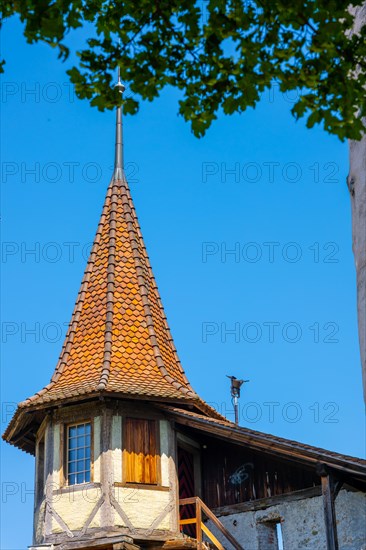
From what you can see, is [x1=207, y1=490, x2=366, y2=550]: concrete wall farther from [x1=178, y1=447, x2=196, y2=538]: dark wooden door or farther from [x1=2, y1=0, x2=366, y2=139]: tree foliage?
[x1=2, y1=0, x2=366, y2=139]: tree foliage

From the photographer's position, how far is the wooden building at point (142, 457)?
18.1 m

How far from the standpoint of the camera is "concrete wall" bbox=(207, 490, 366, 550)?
57.9ft

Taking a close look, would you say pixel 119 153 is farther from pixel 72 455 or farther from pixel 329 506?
pixel 329 506

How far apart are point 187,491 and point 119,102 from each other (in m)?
13.0

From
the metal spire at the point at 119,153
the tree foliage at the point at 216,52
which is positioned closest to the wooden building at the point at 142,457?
the metal spire at the point at 119,153

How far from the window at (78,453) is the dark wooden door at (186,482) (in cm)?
190

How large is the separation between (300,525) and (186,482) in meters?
2.59

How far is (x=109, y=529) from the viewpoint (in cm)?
1797

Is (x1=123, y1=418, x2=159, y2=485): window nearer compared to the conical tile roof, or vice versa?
(x1=123, y1=418, x2=159, y2=485): window

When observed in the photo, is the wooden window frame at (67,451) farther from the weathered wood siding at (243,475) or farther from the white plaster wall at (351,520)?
the white plaster wall at (351,520)

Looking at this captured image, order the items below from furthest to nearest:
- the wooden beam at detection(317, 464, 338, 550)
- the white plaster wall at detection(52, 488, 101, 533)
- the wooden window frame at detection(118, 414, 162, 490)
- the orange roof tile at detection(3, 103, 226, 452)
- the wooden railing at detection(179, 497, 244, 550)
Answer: the orange roof tile at detection(3, 103, 226, 452)
the wooden window frame at detection(118, 414, 162, 490)
the white plaster wall at detection(52, 488, 101, 533)
the wooden railing at detection(179, 497, 244, 550)
the wooden beam at detection(317, 464, 338, 550)

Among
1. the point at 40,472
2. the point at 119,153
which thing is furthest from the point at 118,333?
the point at 119,153

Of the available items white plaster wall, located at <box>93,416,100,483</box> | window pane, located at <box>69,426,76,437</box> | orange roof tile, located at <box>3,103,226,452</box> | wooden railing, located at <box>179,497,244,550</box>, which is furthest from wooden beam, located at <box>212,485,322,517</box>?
window pane, located at <box>69,426,76,437</box>

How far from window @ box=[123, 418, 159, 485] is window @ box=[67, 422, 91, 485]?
0.74 meters
